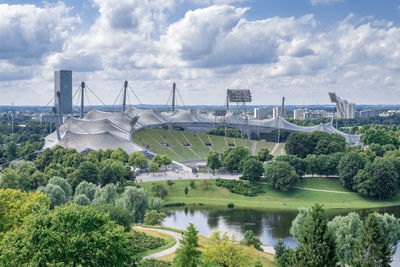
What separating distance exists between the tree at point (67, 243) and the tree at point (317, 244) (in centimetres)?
1004

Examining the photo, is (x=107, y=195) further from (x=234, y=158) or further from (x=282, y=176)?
(x=234, y=158)

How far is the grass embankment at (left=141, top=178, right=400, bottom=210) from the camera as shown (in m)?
57.9

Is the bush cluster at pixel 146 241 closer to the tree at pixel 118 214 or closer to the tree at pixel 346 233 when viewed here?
the tree at pixel 118 214

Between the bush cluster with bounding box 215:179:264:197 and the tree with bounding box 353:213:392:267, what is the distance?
35.0 m

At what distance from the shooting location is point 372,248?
1007 inches

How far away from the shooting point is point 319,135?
274 ft

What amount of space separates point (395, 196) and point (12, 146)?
228 feet

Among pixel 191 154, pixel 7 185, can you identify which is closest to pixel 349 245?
pixel 7 185

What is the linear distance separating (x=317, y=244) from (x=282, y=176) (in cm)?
3867

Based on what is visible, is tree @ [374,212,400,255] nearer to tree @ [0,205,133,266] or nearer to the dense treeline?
the dense treeline

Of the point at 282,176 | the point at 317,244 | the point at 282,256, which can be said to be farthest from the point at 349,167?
the point at 317,244

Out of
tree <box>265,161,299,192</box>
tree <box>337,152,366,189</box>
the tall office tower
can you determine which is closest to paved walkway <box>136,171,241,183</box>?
tree <box>265,161,299,192</box>

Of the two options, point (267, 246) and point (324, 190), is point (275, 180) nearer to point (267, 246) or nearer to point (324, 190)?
point (324, 190)

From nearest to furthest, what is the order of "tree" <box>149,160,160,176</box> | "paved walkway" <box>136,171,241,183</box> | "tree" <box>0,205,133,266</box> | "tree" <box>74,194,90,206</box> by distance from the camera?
1. "tree" <box>0,205,133,266</box>
2. "tree" <box>74,194,90,206</box>
3. "paved walkway" <box>136,171,241,183</box>
4. "tree" <box>149,160,160,176</box>
